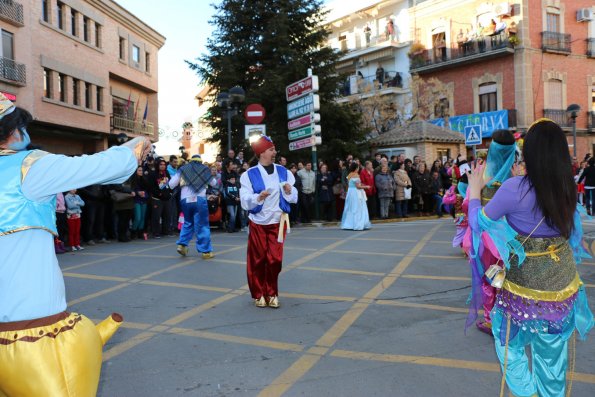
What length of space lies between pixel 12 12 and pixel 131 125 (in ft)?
37.5

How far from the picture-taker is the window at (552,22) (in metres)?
32.4

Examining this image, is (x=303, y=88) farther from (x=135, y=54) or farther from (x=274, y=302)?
(x=135, y=54)

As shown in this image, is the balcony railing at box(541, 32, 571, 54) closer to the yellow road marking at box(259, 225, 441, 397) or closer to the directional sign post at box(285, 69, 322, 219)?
the directional sign post at box(285, 69, 322, 219)

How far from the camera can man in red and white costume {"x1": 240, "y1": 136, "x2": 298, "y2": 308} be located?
6.06 meters

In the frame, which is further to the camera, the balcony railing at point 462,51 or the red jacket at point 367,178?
the balcony railing at point 462,51

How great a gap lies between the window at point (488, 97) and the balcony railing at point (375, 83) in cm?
587

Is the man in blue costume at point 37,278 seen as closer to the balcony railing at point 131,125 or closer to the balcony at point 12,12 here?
the balcony at point 12,12

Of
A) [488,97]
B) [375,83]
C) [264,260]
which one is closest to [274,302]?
[264,260]

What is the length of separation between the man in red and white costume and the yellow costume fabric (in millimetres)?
3925

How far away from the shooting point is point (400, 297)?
627cm

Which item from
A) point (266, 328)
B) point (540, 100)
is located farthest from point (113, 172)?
point (540, 100)

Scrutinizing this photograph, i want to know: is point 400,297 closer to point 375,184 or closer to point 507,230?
point 507,230

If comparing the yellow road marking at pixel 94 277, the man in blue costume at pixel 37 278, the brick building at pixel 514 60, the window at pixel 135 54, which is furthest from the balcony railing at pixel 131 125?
the man in blue costume at pixel 37 278

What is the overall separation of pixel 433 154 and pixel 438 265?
14372mm
